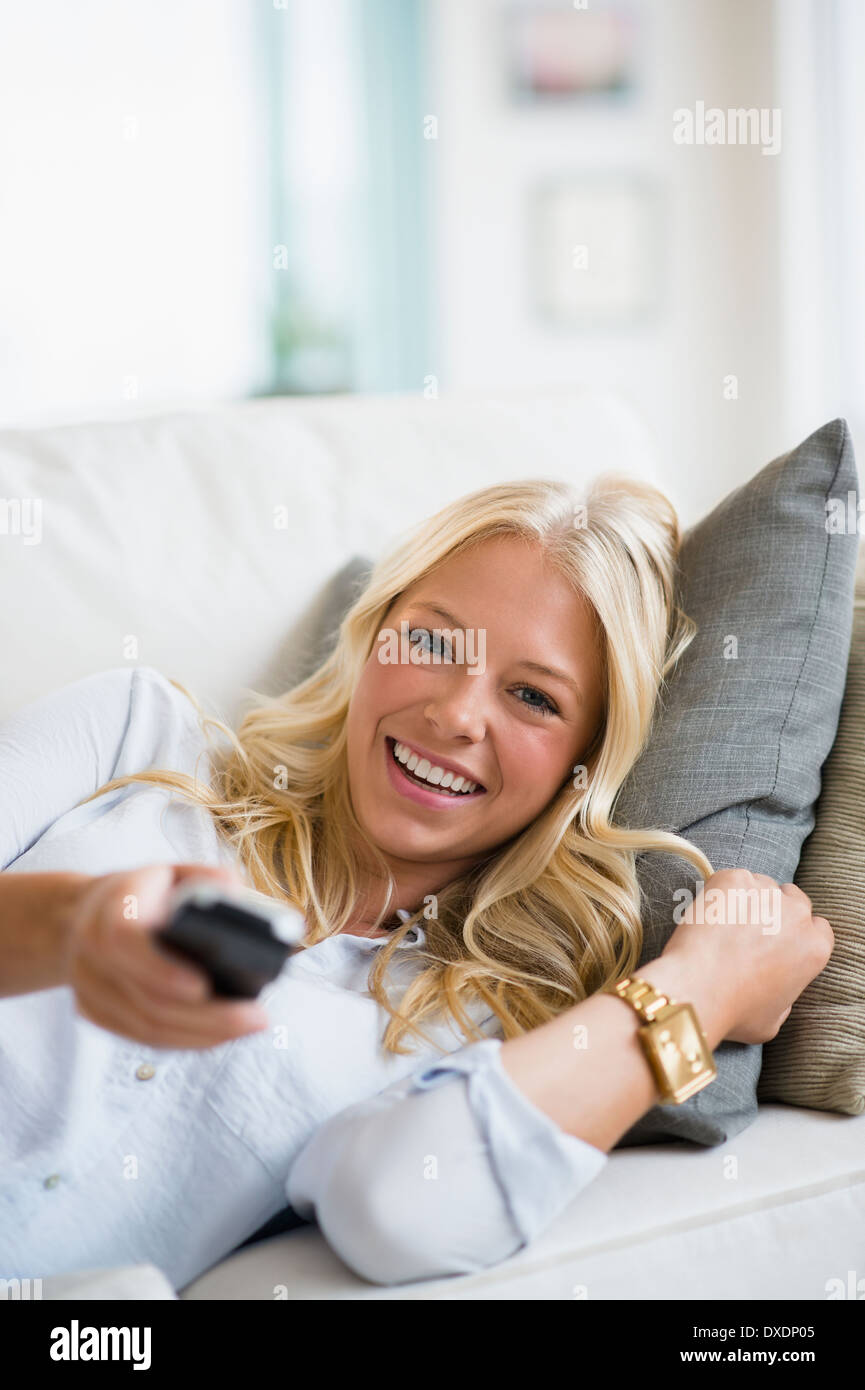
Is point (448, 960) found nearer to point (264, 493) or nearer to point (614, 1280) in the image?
point (614, 1280)

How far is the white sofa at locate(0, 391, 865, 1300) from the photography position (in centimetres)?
86

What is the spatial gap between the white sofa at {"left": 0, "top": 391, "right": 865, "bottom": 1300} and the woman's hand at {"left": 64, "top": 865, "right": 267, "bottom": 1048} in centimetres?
29

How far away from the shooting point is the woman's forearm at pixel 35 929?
2.37 ft

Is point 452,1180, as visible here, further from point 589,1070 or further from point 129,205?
point 129,205

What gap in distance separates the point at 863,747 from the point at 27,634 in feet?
2.76

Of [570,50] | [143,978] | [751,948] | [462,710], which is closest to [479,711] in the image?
[462,710]

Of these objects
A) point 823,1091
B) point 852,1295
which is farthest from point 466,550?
point 852,1295

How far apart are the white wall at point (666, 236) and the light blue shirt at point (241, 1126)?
3022 millimetres

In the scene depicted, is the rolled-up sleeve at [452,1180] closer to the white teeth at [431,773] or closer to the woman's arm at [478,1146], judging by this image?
the woman's arm at [478,1146]

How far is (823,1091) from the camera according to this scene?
1.01 metres

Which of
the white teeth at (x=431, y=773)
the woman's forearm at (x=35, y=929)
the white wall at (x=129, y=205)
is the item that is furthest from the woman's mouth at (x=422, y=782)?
the white wall at (x=129, y=205)

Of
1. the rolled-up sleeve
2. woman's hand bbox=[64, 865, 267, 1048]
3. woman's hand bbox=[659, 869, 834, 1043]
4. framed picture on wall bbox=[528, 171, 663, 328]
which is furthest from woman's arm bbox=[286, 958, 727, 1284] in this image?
framed picture on wall bbox=[528, 171, 663, 328]

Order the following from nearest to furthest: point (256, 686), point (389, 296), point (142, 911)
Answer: point (142, 911) → point (256, 686) → point (389, 296)

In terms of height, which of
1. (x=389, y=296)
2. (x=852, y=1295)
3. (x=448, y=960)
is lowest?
(x=852, y=1295)
